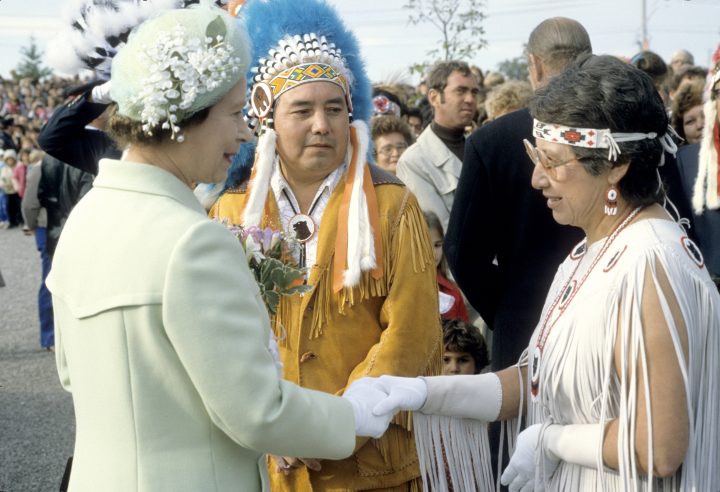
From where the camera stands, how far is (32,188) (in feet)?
28.4

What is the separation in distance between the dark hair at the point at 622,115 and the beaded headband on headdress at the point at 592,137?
0.01 meters

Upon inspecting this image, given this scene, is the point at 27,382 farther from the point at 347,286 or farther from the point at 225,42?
the point at 225,42

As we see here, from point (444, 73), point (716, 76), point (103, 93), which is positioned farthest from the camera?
point (444, 73)

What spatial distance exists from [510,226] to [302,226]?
1.07 meters

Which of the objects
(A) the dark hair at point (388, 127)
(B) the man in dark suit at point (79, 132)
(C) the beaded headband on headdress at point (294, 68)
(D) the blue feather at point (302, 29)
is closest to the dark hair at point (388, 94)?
(A) the dark hair at point (388, 127)

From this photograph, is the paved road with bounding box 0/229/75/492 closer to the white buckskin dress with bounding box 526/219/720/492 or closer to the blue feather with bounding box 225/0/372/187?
the blue feather with bounding box 225/0/372/187

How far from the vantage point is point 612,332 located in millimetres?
2162

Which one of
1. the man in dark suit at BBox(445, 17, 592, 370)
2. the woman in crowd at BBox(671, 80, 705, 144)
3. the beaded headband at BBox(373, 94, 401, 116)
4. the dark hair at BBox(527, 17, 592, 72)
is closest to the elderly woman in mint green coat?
the man in dark suit at BBox(445, 17, 592, 370)

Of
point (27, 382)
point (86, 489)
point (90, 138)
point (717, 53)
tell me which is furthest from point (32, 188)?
point (86, 489)

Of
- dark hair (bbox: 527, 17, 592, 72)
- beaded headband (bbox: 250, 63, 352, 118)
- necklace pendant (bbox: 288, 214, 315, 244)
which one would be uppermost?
dark hair (bbox: 527, 17, 592, 72)

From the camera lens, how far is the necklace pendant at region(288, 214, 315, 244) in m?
2.96

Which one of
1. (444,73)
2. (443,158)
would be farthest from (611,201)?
(444,73)

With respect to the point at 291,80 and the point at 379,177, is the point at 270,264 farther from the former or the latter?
the point at 291,80

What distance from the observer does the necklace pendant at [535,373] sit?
96.3 inches
